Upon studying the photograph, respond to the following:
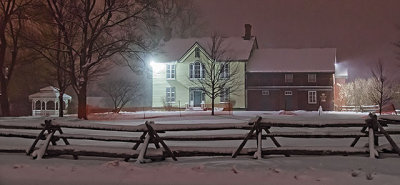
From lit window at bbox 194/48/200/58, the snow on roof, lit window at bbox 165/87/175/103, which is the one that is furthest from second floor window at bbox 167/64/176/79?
the snow on roof

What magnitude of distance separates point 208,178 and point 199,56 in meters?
51.9

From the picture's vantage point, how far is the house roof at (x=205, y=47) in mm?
61281

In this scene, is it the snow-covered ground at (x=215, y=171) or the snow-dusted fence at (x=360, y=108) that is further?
the snow-dusted fence at (x=360, y=108)

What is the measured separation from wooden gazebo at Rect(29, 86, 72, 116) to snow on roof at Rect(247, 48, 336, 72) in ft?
77.9

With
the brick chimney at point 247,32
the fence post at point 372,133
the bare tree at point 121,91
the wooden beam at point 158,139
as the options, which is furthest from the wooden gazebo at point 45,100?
the fence post at point 372,133

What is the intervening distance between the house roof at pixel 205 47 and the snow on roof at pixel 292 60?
6.11ft

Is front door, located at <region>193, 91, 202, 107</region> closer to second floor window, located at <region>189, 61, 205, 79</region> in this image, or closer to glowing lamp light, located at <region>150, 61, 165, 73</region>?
second floor window, located at <region>189, 61, 205, 79</region>

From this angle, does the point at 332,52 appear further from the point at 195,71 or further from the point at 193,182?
the point at 193,182

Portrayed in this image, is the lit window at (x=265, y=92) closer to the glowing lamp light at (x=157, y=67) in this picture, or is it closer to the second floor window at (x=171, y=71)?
the second floor window at (x=171, y=71)

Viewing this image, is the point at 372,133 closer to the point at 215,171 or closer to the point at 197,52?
the point at 215,171

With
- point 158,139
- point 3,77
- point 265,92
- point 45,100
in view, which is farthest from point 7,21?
point 158,139

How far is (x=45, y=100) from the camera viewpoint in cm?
5409

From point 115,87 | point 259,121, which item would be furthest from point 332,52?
point 259,121

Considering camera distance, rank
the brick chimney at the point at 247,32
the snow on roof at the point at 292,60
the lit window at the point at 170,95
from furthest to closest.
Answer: the brick chimney at the point at 247,32, the lit window at the point at 170,95, the snow on roof at the point at 292,60
